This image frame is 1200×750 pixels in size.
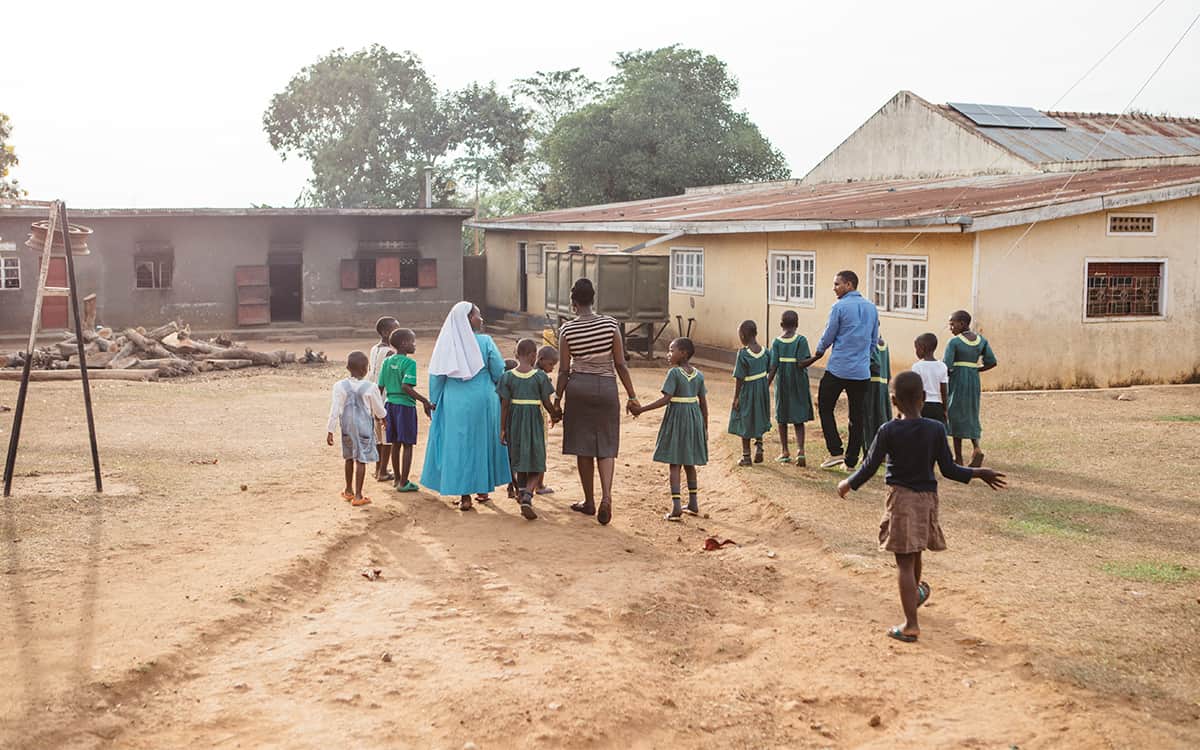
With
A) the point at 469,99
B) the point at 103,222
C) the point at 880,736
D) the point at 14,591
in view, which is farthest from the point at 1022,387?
the point at 469,99

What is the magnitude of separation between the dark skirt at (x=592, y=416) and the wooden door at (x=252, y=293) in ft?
68.9

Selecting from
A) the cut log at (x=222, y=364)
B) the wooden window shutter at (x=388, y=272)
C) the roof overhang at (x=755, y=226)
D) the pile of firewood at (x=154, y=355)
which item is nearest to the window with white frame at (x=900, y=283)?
the roof overhang at (x=755, y=226)

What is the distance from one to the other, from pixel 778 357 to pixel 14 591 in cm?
657

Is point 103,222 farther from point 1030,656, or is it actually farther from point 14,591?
point 1030,656

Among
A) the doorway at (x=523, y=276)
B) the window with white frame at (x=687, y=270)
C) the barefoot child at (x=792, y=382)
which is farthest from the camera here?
the doorway at (x=523, y=276)

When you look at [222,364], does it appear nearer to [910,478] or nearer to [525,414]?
[525,414]

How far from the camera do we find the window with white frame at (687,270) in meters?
21.8

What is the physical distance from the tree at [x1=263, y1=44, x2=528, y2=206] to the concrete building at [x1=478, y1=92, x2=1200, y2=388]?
23.9m

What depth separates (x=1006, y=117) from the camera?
81.5 ft

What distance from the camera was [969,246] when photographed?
14797mm

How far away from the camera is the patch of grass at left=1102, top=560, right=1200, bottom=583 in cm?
663

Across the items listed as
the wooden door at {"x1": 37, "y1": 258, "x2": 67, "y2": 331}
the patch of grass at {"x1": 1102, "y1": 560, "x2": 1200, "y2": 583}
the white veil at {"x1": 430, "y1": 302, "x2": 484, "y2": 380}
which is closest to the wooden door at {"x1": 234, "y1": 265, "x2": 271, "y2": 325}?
the wooden door at {"x1": 37, "y1": 258, "x2": 67, "y2": 331}

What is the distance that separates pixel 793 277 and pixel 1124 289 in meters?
5.00

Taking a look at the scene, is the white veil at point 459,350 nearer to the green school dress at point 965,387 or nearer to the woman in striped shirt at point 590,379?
the woman in striped shirt at point 590,379
